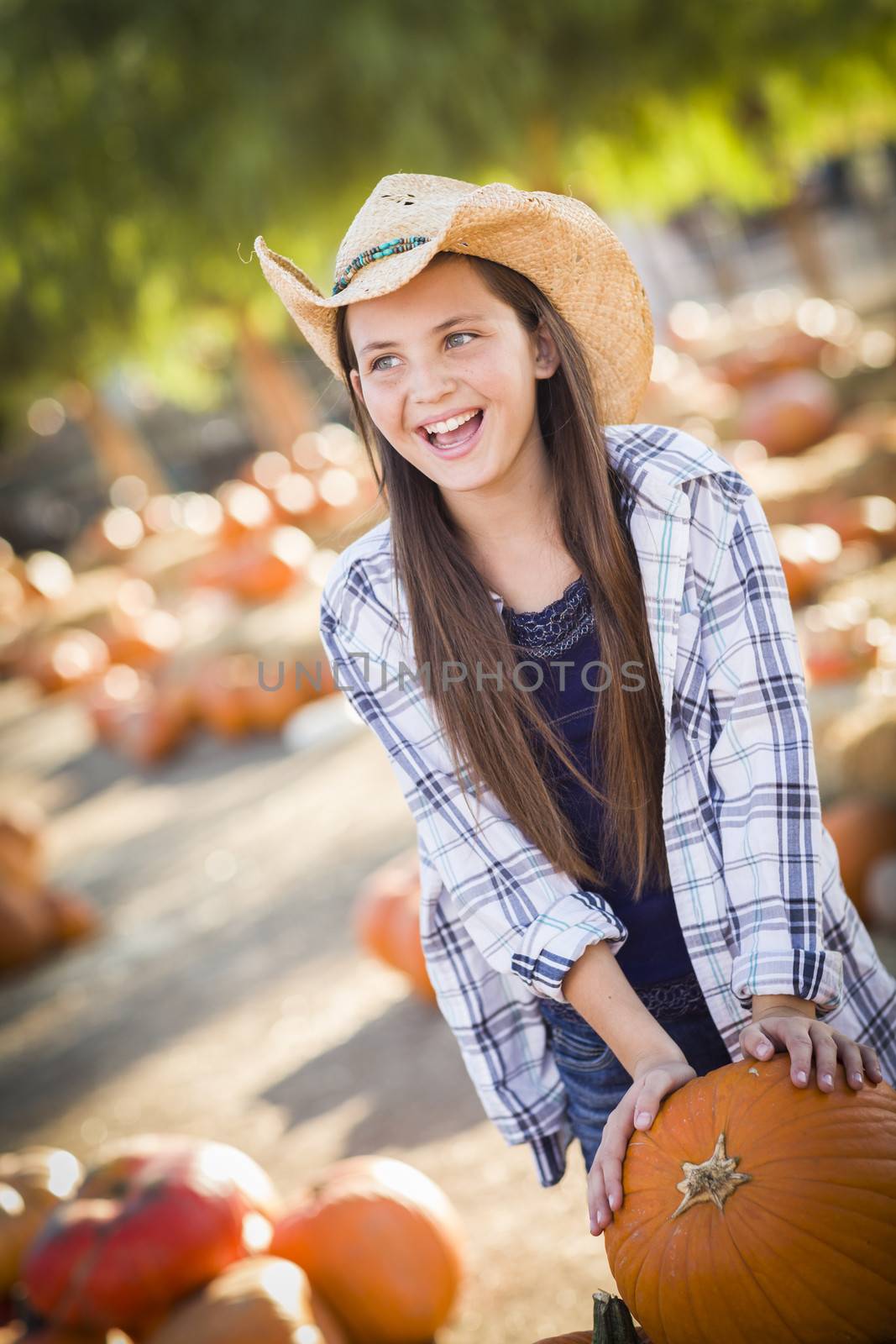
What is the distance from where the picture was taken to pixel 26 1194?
2.98 m

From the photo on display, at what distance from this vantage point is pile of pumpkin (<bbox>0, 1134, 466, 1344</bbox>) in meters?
2.39

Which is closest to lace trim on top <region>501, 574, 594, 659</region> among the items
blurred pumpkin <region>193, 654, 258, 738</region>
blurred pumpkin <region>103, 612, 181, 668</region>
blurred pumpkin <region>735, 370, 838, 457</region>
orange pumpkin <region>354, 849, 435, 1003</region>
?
orange pumpkin <region>354, 849, 435, 1003</region>

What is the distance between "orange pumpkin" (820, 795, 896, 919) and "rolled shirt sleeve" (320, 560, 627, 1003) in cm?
208

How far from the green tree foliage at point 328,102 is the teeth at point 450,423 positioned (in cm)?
647

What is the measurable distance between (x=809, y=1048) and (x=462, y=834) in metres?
0.58

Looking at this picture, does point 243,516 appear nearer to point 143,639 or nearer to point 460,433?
point 143,639

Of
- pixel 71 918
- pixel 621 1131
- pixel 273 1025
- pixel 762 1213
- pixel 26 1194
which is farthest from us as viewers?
pixel 71 918

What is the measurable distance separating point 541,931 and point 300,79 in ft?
23.9

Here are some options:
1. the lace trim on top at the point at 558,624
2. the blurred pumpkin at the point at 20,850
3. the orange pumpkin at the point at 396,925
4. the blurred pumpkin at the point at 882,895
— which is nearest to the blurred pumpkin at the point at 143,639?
the blurred pumpkin at the point at 20,850

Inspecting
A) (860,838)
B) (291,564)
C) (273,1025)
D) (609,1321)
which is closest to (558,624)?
(609,1321)

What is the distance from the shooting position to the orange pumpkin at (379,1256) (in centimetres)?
255

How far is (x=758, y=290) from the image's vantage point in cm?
2181

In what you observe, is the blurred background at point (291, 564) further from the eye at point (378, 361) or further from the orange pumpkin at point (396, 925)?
the eye at point (378, 361)

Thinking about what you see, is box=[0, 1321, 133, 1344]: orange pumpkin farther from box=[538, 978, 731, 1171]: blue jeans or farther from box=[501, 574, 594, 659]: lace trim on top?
box=[501, 574, 594, 659]: lace trim on top
